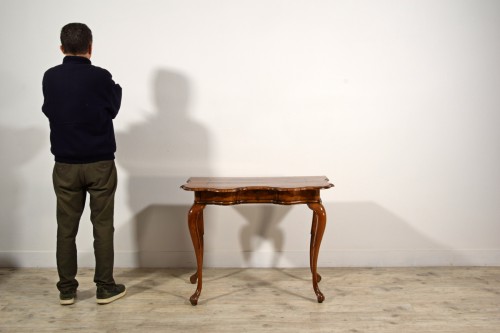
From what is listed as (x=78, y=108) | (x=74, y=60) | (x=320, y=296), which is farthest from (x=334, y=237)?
(x=74, y=60)

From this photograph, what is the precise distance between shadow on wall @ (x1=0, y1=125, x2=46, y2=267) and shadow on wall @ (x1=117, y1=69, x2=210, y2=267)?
26.4 inches

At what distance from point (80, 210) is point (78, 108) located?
643mm

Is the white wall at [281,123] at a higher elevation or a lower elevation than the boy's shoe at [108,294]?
higher

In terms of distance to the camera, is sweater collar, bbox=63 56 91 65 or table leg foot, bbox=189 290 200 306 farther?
table leg foot, bbox=189 290 200 306

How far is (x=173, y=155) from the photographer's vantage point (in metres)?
4.20

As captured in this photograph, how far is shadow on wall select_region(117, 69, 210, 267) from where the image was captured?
4.16 meters

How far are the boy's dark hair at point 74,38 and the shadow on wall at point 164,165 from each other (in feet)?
3.04

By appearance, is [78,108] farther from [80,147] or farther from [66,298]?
[66,298]

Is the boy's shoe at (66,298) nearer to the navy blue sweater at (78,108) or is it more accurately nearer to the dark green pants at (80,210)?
the dark green pants at (80,210)

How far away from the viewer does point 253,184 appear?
3.50 meters

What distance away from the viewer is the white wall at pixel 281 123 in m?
4.10

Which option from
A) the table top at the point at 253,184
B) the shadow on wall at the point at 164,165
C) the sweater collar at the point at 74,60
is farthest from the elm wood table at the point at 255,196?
the sweater collar at the point at 74,60

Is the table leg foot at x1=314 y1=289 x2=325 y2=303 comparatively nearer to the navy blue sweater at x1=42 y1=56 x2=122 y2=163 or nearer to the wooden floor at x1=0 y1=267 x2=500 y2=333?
the wooden floor at x1=0 y1=267 x2=500 y2=333

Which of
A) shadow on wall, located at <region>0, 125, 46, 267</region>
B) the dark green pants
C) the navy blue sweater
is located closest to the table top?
the dark green pants
